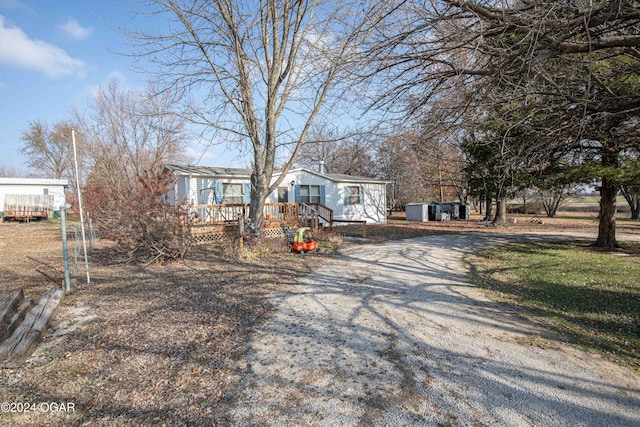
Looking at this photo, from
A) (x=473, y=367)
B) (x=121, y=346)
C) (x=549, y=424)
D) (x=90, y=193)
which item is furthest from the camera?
(x=90, y=193)

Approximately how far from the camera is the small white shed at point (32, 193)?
24.5 m

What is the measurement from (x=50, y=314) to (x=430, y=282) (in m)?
6.05

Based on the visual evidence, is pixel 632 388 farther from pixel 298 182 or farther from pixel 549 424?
pixel 298 182

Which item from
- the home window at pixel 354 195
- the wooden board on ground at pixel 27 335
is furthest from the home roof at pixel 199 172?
the wooden board on ground at pixel 27 335

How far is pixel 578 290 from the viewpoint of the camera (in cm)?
584

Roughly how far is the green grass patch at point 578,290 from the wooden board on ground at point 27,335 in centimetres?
589

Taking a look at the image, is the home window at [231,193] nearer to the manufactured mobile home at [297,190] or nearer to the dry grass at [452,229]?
the manufactured mobile home at [297,190]

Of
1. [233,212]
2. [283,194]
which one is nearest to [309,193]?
[283,194]

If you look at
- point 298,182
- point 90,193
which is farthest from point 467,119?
point 90,193

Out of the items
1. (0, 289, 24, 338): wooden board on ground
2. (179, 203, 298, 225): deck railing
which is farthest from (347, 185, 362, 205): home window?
(0, 289, 24, 338): wooden board on ground

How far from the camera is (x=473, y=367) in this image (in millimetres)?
3152

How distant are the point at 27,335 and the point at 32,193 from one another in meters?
29.3

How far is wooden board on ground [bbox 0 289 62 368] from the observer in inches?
125

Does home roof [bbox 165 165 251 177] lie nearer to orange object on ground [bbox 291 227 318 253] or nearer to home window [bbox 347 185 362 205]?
home window [bbox 347 185 362 205]
